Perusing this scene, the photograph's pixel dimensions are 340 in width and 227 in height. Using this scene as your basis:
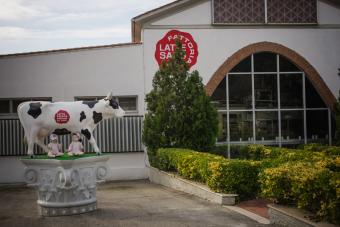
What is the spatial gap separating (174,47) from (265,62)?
12.2 ft

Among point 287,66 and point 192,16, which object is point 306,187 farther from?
point 287,66

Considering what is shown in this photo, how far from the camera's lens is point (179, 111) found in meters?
17.1

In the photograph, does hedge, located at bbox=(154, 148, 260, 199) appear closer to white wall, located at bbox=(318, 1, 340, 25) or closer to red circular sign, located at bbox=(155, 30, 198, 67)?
red circular sign, located at bbox=(155, 30, 198, 67)

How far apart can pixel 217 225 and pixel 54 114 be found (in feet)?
15.1

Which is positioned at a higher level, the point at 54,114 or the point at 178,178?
the point at 54,114

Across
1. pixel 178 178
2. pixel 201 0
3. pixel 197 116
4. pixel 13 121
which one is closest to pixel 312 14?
pixel 201 0

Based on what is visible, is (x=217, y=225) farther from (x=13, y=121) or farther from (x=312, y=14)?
(x=312, y=14)

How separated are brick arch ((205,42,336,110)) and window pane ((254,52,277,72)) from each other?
9.6 inches

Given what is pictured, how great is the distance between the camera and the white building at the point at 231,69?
61.9 feet

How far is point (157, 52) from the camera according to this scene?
19375 millimetres

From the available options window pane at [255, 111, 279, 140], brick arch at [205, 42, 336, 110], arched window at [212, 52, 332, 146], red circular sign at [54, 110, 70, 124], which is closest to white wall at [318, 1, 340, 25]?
brick arch at [205, 42, 336, 110]

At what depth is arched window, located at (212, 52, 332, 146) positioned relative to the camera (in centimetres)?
1983

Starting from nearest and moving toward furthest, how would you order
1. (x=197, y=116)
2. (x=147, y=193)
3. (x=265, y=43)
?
(x=147, y=193)
(x=197, y=116)
(x=265, y=43)

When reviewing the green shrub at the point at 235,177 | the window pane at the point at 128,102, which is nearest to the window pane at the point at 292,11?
the window pane at the point at 128,102
